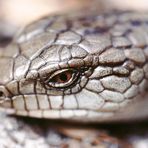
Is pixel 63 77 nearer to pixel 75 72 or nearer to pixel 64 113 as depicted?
pixel 75 72

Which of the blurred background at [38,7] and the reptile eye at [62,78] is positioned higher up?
the blurred background at [38,7]

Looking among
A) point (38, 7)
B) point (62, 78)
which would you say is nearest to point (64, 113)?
point (62, 78)

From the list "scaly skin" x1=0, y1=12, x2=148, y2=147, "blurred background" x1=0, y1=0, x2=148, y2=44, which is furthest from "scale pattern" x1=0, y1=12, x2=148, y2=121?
"blurred background" x1=0, y1=0, x2=148, y2=44

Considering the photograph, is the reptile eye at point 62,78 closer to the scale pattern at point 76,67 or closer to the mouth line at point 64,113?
the scale pattern at point 76,67

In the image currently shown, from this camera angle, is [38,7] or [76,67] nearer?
[76,67]

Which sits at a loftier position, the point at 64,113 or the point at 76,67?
the point at 76,67

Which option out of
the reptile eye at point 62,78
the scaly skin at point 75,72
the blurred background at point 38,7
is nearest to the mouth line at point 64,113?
the scaly skin at point 75,72

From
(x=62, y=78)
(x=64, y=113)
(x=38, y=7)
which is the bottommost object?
(x=64, y=113)

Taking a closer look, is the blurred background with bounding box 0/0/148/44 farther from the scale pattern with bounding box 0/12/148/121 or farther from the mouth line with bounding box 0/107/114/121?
the mouth line with bounding box 0/107/114/121
